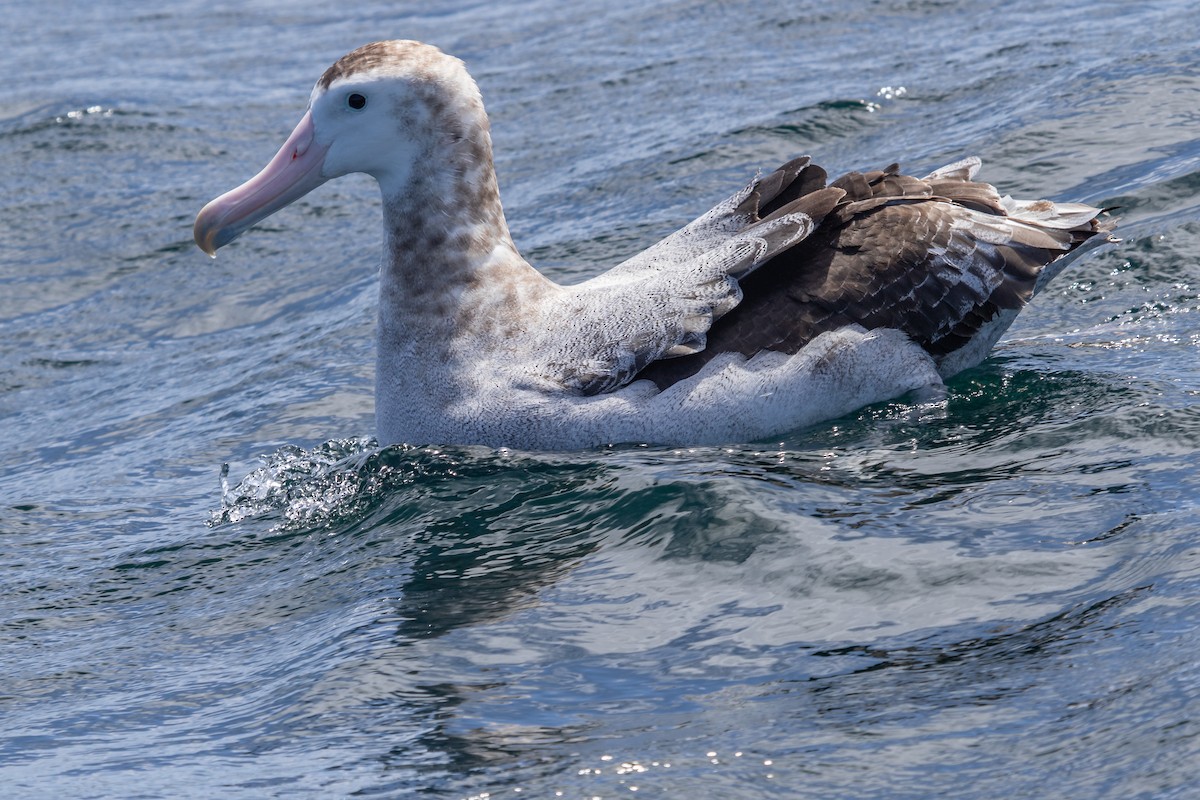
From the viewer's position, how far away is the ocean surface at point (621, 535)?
5473mm

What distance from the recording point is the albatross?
8.00m

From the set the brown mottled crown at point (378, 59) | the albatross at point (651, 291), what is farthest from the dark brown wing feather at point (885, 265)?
the brown mottled crown at point (378, 59)

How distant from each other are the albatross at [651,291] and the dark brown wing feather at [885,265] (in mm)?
10

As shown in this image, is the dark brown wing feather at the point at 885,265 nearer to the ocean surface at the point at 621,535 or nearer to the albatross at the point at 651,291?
the albatross at the point at 651,291

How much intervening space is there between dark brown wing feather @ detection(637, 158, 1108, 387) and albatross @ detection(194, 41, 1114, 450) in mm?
10

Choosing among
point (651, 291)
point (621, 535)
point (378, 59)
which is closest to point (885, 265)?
point (651, 291)

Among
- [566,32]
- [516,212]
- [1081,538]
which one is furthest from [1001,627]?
[566,32]

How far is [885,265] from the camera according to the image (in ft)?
27.2

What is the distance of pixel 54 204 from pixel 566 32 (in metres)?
7.10

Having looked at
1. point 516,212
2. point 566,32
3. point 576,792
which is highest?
point 566,32

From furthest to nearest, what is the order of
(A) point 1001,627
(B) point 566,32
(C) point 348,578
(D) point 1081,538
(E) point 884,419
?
(B) point 566,32
(E) point 884,419
(C) point 348,578
(D) point 1081,538
(A) point 1001,627

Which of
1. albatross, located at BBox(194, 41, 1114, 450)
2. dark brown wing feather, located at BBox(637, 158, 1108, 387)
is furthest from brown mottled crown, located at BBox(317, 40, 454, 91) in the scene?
dark brown wing feather, located at BBox(637, 158, 1108, 387)

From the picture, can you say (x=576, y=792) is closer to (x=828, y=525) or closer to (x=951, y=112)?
(x=828, y=525)

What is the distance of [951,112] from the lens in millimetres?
14414
